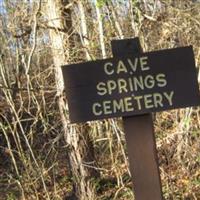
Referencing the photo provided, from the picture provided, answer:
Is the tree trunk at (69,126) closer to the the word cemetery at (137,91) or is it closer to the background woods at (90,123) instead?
Answer: the background woods at (90,123)

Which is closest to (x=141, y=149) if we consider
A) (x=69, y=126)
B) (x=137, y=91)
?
(x=137, y=91)

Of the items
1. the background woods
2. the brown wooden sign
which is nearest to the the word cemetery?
the brown wooden sign

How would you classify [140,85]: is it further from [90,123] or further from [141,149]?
[90,123]

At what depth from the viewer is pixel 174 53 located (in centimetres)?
356

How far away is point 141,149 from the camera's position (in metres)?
3.62

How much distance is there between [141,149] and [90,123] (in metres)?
3.04

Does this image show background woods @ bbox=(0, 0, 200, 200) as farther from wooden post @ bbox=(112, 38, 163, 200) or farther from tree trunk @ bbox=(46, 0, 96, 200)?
wooden post @ bbox=(112, 38, 163, 200)

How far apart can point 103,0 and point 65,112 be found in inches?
54.1

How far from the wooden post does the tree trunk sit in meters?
2.69

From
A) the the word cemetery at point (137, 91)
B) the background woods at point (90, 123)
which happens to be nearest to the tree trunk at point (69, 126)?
the background woods at point (90, 123)

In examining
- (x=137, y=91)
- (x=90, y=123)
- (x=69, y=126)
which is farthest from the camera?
(x=90, y=123)

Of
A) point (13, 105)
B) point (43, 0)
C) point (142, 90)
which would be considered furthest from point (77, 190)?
point (142, 90)

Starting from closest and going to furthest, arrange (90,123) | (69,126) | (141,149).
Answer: (141,149), (69,126), (90,123)

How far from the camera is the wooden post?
11.8 ft
